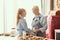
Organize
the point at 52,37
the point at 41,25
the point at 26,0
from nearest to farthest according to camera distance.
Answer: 1. the point at 52,37
2. the point at 41,25
3. the point at 26,0

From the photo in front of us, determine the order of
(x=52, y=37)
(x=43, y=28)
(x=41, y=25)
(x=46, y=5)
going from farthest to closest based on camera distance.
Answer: (x=46, y=5), (x=41, y=25), (x=43, y=28), (x=52, y=37)

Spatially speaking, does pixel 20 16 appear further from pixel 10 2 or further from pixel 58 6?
pixel 10 2

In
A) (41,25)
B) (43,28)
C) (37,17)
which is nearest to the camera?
(43,28)

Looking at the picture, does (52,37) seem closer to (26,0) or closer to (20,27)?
(20,27)

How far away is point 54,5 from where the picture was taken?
2.97 meters

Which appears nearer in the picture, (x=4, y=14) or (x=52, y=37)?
(x=52, y=37)

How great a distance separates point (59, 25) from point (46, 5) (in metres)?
1.89

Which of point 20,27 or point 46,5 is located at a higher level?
point 46,5

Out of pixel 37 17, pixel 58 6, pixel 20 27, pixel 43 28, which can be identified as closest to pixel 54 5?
pixel 58 6

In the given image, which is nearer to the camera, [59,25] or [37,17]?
[59,25]

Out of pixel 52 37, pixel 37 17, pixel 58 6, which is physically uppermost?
pixel 58 6

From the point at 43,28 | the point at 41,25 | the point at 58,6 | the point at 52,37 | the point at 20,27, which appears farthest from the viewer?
the point at 58,6

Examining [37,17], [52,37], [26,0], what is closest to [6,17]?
[26,0]

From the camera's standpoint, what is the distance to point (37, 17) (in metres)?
2.16
